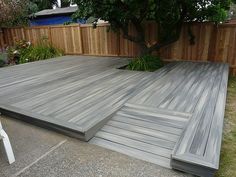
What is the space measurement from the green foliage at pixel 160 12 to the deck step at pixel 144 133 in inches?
117

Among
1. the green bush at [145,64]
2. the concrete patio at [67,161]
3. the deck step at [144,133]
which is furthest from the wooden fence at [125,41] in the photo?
the concrete patio at [67,161]

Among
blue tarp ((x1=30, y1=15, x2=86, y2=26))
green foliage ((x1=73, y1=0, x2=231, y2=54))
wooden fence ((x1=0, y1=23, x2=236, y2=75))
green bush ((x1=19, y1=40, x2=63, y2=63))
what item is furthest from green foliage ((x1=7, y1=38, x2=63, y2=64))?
blue tarp ((x1=30, y1=15, x2=86, y2=26))

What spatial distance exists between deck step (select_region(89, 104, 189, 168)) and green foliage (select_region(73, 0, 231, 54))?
2.97 meters

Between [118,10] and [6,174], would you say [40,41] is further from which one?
[6,174]

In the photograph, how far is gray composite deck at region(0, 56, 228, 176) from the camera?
231 cm

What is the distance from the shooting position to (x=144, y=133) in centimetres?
264

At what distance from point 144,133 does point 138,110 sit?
0.55 m

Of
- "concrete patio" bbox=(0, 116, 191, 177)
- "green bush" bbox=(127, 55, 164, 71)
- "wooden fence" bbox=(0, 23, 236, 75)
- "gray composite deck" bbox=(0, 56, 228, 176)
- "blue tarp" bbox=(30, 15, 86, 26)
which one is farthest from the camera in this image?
"blue tarp" bbox=(30, 15, 86, 26)

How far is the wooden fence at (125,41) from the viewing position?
20.0ft

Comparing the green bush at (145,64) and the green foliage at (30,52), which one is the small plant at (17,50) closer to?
the green foliage at (30,52)

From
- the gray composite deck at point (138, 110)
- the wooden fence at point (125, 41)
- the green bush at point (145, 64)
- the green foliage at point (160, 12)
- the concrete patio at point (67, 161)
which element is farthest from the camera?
the wooden fence at point (125, 41)

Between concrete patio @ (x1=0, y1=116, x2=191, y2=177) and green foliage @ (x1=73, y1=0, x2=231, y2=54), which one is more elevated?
green foliage @ (x1=73, y1=0, x2=231, y2=54)

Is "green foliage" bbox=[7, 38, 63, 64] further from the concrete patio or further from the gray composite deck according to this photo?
the concrete patio

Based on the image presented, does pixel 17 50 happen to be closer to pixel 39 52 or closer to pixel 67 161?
pixel 39 52
